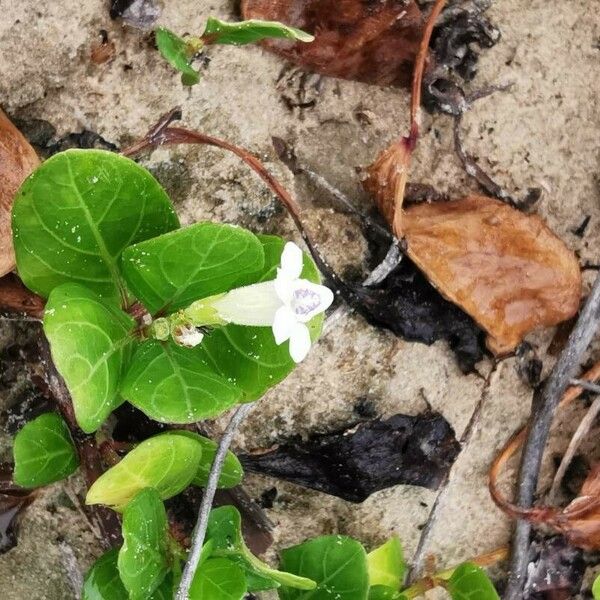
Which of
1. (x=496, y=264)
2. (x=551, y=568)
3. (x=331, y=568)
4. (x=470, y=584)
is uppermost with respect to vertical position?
(x=496, y=264)

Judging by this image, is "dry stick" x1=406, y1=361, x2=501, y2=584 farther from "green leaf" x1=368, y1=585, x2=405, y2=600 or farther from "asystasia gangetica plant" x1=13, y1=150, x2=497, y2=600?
"asystasia gangetica plant" x1=13, y1=150, x2=497, y2=600

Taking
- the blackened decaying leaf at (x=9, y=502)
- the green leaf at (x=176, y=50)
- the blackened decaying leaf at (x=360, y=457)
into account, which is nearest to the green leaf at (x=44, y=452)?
the blackened decaying leaf at (x=9, y=502)

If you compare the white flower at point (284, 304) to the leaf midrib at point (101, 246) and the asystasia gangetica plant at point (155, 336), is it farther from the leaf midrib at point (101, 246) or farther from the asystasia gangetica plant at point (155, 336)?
the leaf midrib at point (101, 246)

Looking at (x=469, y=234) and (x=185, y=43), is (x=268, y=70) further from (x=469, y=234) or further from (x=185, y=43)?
(x=469, y=234)

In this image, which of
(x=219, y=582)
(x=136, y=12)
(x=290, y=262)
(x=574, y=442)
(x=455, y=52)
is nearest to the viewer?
(x=290, y=262)

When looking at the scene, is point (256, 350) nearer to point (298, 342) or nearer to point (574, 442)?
point (298, 342)

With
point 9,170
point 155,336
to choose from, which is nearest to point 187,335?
point 155,336
